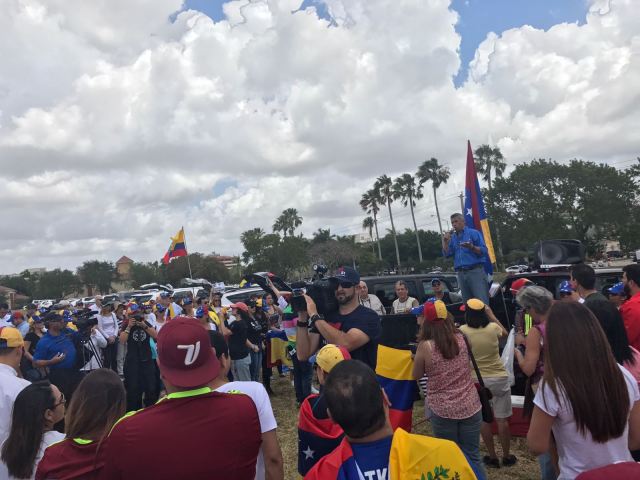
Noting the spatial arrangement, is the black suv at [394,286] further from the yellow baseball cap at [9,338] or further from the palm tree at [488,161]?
the palm tree at [488,161]

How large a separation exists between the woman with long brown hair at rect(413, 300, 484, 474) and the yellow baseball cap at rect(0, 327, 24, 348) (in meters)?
3.20

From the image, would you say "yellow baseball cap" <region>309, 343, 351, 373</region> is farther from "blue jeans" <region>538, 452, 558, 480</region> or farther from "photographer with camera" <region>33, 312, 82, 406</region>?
"photographer with camera" <region>33, 312, 82, 406</region>

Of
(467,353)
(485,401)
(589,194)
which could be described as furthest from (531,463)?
(589,194)

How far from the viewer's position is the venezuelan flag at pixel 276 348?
27.5 ft

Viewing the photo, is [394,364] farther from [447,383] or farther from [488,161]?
[488,161]

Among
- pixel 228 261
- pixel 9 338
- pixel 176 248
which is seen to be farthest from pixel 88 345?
pixel 228 261

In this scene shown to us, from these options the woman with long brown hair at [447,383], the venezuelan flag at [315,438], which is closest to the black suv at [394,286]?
the woman with long brown hair at [447,383]

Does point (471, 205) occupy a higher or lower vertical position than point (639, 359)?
higher

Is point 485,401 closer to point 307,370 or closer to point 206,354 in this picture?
point 206,354

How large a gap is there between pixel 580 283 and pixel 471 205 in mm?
4195

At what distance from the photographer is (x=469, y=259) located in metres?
6.63

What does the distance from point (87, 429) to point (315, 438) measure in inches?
43.3

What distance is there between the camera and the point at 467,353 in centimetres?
355

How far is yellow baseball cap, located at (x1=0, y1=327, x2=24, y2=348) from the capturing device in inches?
141
